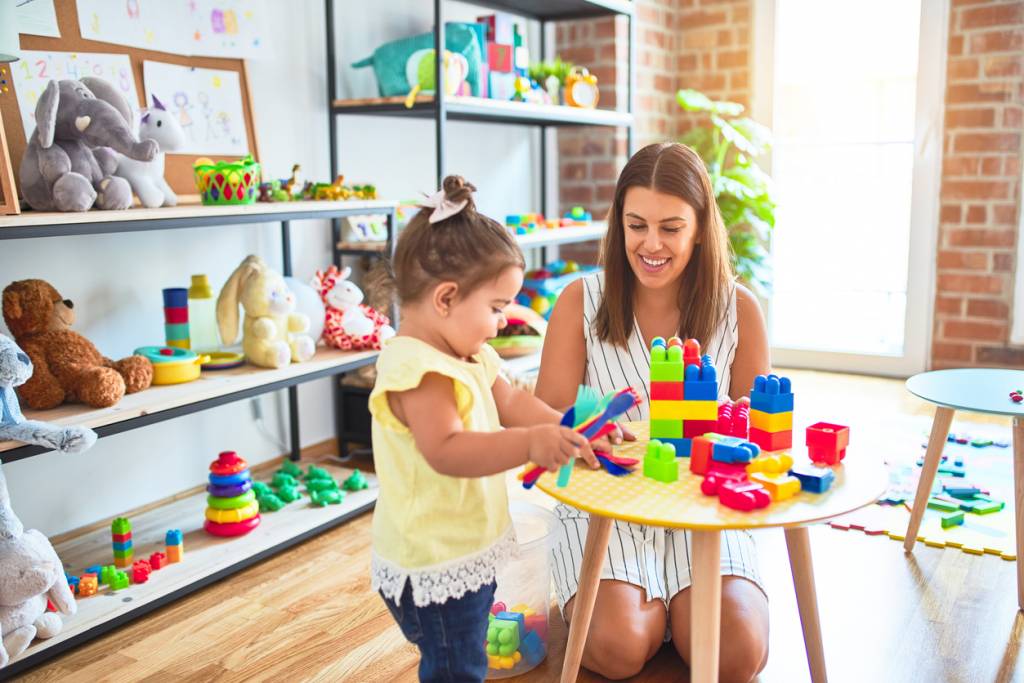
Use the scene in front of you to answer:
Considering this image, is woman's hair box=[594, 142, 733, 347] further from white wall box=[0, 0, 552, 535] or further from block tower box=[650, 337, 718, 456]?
white wall box=[0, 0, 552, 535]

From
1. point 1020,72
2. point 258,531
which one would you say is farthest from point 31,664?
point 1020,72

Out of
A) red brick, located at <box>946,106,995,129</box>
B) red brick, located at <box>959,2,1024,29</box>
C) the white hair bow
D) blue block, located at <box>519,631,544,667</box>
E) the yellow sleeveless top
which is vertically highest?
red brick, located at <box>959,2,1024,29</box>

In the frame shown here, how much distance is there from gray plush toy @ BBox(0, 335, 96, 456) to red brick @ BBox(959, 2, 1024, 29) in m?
3.62

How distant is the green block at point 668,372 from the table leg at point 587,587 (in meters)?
0.23

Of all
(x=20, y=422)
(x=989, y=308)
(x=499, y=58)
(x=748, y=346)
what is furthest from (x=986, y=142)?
(x=20, y=422)

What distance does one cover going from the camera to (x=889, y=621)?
1938 millimetres

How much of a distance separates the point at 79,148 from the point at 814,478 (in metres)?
1.60

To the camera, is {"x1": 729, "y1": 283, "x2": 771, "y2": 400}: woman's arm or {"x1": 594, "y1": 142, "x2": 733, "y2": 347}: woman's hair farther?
{"x1": 729, "y1": 283, "x2": 771, "y2": 400}: woman's arm

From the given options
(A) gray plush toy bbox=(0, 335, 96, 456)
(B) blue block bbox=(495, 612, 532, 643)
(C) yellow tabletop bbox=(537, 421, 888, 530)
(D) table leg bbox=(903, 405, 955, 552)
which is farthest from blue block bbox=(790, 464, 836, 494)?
(A) gray plush toy bbox=(0, 335, 96, 456)

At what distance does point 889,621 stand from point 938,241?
8.08 feet

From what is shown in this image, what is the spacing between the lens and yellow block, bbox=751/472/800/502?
1.21 m

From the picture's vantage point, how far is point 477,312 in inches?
46.9

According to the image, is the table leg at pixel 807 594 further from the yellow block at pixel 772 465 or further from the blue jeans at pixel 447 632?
the blue jeans at pixel 447 632

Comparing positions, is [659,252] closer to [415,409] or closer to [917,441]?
[415,409]
